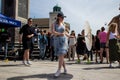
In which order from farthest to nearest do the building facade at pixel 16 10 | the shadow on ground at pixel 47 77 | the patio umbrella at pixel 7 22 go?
the building facade at pixel 16 10 → the patio umbrella at pixel 7 22 → the shadow on ground at pixel 47 77

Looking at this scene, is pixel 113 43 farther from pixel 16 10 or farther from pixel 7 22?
pixel 16 10

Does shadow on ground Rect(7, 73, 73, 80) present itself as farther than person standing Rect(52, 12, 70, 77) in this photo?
No

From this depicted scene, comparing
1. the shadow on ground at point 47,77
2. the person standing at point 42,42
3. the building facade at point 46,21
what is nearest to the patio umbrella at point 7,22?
the person standing at point 42,42

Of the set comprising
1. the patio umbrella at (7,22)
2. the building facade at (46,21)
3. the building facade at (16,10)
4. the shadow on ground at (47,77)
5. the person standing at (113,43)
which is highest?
the building facade at (46,21)

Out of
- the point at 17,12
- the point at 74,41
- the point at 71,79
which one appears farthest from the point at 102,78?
the point at 17,12

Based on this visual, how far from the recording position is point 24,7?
1442 inches

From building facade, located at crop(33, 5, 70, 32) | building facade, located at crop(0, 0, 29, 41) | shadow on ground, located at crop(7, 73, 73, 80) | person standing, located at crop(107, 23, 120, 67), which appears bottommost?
shadow on ground, located at crop(7, 73, 73, 80)

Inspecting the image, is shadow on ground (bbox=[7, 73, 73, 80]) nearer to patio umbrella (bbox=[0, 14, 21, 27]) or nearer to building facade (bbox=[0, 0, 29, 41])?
patio umbrella (bbox=[0, 14, 21, 27])

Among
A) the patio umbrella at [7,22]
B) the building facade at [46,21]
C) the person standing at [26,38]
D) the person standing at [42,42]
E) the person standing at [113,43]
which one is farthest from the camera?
the building facade at [46,21]

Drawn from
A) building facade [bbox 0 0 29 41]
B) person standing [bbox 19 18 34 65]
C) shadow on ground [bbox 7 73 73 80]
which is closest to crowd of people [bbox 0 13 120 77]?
person standing [bbox 19 18 34 65]

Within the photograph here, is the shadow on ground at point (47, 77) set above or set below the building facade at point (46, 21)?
below

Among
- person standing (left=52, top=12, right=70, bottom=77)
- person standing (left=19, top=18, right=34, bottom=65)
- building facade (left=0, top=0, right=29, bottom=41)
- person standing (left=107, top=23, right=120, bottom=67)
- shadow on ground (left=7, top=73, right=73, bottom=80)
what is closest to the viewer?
shadow on ground (left=7, top=73, right=73, bottom=80)

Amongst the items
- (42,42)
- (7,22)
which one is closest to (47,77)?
(7,22)

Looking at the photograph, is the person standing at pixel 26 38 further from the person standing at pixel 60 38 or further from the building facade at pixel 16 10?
the building facade at pixel 16 10
